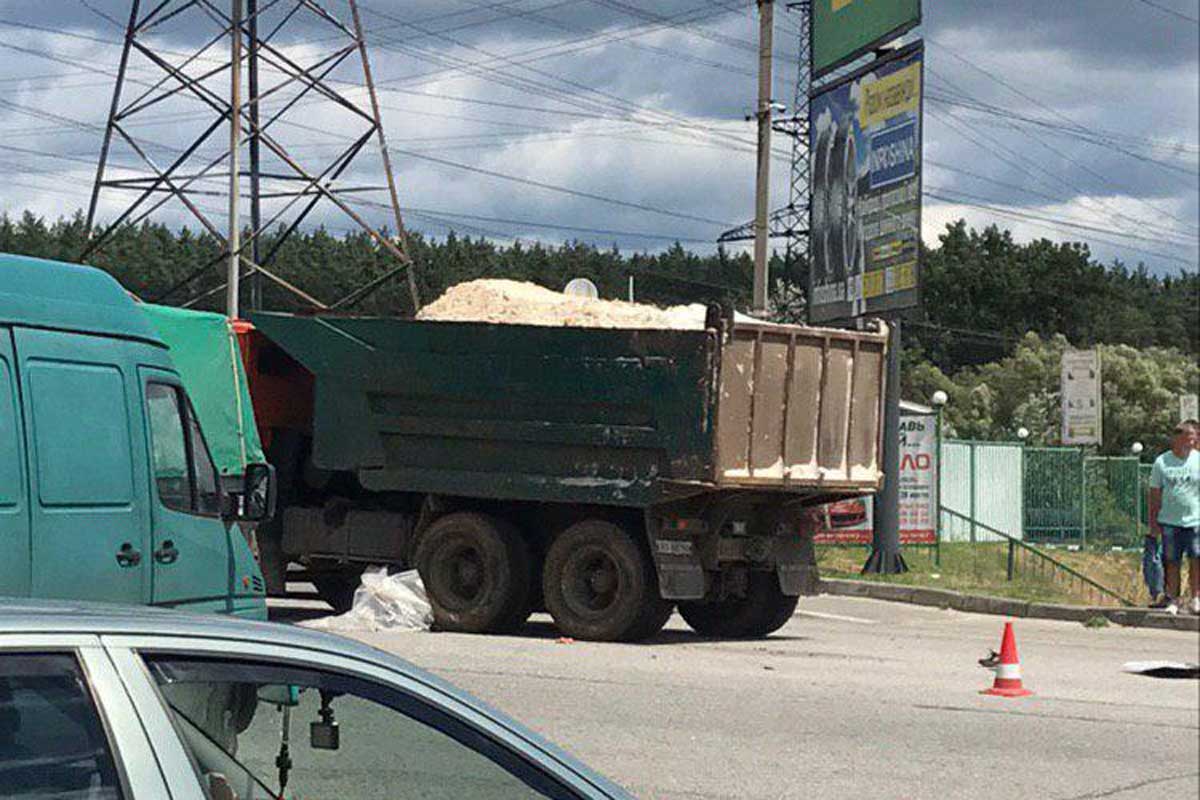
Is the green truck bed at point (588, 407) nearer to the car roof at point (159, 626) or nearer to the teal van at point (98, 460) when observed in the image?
the teal van at point (98, 460)

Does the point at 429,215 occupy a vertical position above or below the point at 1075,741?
above

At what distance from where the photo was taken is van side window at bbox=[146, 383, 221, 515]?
7914 mm

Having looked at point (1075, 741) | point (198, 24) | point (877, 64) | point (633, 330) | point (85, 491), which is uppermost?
point (877, 64)

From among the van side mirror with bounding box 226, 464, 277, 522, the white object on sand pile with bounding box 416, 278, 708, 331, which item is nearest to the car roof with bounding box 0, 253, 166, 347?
the van side mirror with bounding box 226, 464, 277, 522

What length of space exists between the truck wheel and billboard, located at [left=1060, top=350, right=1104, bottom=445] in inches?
466

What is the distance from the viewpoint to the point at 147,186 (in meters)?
9.10

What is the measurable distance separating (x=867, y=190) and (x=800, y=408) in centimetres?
1056

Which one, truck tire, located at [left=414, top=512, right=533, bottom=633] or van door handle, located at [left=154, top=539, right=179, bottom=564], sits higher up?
van door handle, located at [left=154, top=539, right=179, bottom=564]

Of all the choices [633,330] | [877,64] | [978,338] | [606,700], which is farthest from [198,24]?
[978,338]

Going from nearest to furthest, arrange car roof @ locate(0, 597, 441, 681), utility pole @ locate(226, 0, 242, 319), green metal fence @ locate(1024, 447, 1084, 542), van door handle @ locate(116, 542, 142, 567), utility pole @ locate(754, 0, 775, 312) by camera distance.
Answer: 1. car roof @ locate(0, 597, 441, 681)
2. van door handle @ locate(116, 542, 142, 567)
3. utility pole @ locate(226, 0, 242, 319)
4. utility pole @ locate(754, 0, 775, 312)
5. green metal fence @ locate(1024, 447, 1084, 542)

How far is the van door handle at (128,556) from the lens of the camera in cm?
741

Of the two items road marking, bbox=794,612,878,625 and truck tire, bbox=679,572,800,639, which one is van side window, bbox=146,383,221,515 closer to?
truck tire, bbox=679,572,800,639

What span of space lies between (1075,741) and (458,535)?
20.0ft

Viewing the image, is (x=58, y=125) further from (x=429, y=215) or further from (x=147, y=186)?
(x=429, y=215)
